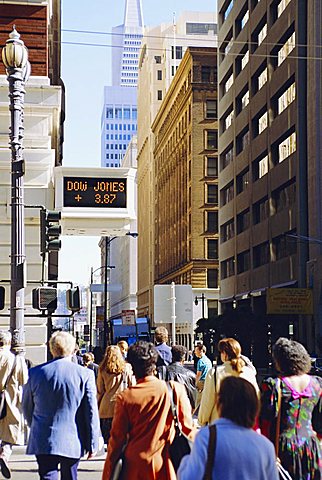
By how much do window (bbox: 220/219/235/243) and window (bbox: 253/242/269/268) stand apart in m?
8.50

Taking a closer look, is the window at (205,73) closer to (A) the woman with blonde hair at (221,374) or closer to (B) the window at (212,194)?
(B) the window at (212,194)

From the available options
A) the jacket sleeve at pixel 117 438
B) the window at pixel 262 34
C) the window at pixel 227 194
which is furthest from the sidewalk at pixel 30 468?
the window at pixel 227 194

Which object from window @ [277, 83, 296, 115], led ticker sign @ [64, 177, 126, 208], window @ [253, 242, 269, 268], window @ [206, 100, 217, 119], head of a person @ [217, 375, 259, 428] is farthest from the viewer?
window @ [206, 100, 217, 119]

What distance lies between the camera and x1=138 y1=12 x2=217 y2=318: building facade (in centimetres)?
12769

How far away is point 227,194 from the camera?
7731 cm

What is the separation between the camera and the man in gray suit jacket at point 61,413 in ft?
23.6

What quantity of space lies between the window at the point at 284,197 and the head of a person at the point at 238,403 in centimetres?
5117

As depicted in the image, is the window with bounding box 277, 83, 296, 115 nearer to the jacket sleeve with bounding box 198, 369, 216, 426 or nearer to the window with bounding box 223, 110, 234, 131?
the window with bounding box 223, 110, 234, 131

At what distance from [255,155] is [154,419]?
5948cm

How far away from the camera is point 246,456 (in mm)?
4328

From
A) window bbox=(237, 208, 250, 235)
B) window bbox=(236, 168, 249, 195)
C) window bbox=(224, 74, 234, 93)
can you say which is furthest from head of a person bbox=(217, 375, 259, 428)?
window bbox=(224, 74, 234, 93)

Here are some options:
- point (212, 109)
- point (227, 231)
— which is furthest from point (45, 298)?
point (212, 109)

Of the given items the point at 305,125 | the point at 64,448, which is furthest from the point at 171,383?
the point at 305,125

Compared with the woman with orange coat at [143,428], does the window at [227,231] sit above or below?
above
